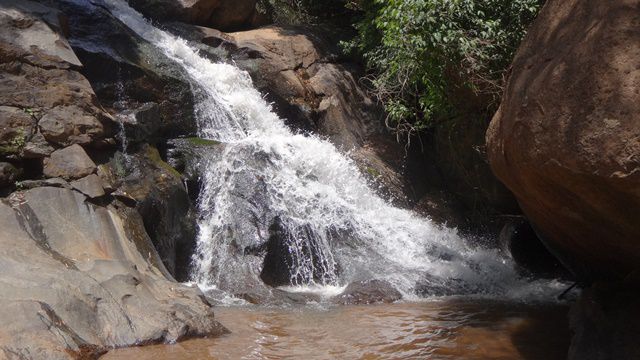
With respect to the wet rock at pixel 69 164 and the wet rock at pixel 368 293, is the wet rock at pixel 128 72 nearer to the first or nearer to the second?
the wet rock at pixel 69 164

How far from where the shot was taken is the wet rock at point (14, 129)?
23.5 feet

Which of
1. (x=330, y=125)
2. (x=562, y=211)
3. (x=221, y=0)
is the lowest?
(x=330, y=125)

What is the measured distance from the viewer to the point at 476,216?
40.7 feet

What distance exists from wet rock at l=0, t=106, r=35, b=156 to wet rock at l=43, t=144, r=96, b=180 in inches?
13.7

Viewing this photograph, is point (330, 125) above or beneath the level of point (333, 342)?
above

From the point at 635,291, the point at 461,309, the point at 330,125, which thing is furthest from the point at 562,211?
the point at 330,125

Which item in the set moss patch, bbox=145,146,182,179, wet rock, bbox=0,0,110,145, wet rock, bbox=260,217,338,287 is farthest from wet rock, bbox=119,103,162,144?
wet rock, bbox=260,217,338,287

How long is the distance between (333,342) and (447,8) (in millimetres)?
5574

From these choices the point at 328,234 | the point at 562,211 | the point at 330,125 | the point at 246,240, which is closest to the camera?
the point at 562,211

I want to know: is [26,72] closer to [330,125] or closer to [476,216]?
[330,125]

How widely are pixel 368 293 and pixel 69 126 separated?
4253 millimetres

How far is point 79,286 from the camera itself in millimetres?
5691

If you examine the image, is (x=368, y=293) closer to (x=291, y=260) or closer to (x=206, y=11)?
(x=291, y=260)

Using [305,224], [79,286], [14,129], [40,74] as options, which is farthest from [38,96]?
[305,224]
